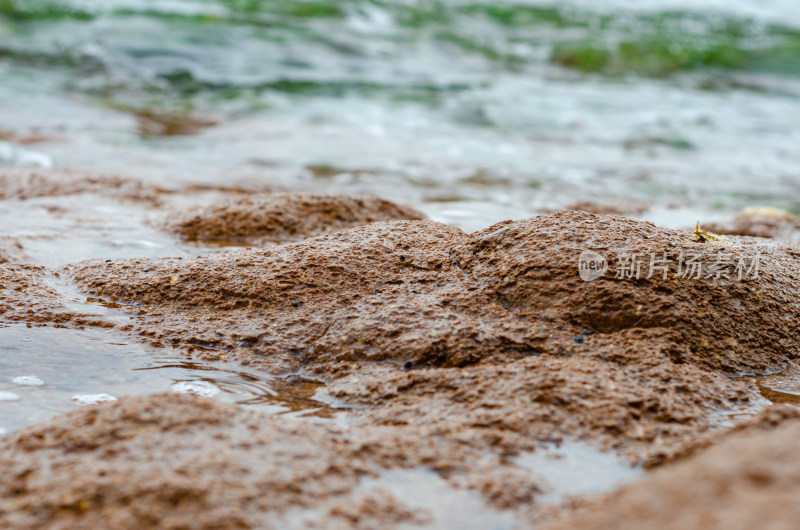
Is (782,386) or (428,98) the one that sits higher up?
(428,98)

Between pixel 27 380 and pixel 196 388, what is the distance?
1.55 feet

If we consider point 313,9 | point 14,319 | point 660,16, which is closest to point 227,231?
point 14,319

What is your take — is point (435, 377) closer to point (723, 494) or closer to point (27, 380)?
point (723, 494)

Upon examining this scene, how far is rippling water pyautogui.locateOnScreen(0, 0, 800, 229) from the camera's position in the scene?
577cm

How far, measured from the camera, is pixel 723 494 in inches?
43.5

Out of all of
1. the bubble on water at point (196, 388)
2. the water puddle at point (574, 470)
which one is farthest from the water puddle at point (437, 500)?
the bubble on water at point (196, 388)

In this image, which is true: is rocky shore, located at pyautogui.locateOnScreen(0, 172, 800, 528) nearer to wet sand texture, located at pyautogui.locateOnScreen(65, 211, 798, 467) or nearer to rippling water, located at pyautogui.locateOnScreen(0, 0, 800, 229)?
wet sand texture, located at pyautogui.locateOnScreen(65, 211, 798, 467)

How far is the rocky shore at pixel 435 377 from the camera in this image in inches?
53.0

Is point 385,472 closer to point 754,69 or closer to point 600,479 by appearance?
point 600,479

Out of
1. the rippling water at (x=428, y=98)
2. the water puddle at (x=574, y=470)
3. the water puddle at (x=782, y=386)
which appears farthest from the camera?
the rippling water at (x=428, y=98)

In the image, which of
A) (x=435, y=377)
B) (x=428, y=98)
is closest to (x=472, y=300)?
(x=435, y=377)

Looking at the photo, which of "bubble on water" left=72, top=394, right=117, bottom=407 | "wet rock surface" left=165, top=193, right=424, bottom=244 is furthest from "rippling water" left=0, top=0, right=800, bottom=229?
"bubble on water" left=72, top=394, right=117, bottom=407
